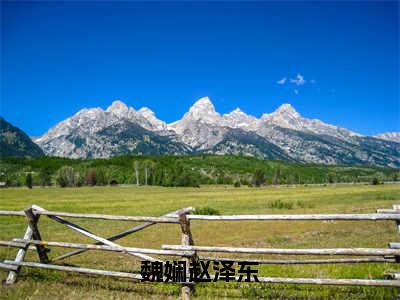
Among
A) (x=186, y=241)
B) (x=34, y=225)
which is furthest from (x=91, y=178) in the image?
(x=186, y=241)

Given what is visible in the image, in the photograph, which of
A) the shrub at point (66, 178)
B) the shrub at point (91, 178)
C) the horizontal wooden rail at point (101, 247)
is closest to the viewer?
the horizontal wooden rail at point (101, 247)

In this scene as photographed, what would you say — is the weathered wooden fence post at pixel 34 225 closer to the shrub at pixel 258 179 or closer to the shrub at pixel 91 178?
the shrub at pixel 91 178

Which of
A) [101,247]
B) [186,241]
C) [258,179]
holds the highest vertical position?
[186,241]

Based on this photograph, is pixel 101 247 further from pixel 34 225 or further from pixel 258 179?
pixel 258 179

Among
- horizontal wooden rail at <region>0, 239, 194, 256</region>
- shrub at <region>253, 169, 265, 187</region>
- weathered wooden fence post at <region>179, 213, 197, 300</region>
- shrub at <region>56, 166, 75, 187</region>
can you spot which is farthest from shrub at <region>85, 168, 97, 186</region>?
weathered wooden fence post at <region>179, 213, 197, 300</region>

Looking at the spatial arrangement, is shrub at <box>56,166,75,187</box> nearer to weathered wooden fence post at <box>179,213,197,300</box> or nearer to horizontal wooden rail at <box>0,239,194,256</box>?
horizontal wooden rail at <box>0,239,194,256</box>

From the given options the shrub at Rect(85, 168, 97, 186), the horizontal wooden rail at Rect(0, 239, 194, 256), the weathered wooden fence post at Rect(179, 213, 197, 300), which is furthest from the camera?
the shrub at Rect(85, 168, 97, 186)

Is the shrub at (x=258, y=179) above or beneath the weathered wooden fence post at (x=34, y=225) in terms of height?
beneath

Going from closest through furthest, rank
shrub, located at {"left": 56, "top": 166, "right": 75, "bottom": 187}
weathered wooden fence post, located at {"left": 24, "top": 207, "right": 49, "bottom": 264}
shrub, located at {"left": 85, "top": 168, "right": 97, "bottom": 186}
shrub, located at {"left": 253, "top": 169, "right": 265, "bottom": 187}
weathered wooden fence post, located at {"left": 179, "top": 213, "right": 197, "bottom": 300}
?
weathered wooden fence post, located at {"left": 179, "top": 213, "right": 197, "bottom": 300}
weathered wooden fence post, located at {"left": 24, "top": 207, "right": 49, "bottom": 264}
shrub, located at {"left": 56, "top": 166, "right": 75, "bottom": 187}
shrub, located at {"left": 85, "top": 168, "right": 97, "bottom": 186}
shrub, located at {"left": 253, "top": 169, "right": 265, "bottom": 187}

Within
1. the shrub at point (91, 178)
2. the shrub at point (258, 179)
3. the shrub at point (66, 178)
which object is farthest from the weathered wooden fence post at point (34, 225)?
the shrub at point (258, 179)

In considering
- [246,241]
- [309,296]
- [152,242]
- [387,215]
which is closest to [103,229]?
[152,242]

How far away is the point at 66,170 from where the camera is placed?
495ft

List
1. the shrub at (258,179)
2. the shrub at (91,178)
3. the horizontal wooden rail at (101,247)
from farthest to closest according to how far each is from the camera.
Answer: the shrub at (258,179)
the shrub at (91,178)
the horizontal wooden rail at (101,247)

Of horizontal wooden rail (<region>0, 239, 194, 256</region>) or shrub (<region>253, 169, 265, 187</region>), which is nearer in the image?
horizontal wooden rail (<region>0, 239, 194, 256</region>)
